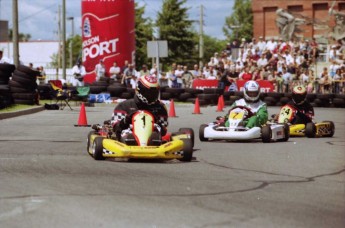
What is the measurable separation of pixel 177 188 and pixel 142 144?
9.20ft

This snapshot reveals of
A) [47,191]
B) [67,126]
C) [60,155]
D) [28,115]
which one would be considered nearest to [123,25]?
[28,115]

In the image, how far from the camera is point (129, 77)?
109 ft

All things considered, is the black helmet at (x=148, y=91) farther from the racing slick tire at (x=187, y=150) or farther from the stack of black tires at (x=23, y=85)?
the stack of black tires at (x=23, y=85)

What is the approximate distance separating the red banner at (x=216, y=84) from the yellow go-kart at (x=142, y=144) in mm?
21342

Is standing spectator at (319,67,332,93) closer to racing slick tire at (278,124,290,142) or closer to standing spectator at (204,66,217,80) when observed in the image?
standing spectator at (204,66,217,80)

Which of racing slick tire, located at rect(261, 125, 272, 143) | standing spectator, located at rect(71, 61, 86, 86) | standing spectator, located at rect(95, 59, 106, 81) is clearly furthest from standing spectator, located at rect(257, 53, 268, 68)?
racing slick tire, located at rect(261, 125, 272, 143)

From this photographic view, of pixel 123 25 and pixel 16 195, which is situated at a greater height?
pixel 123 25

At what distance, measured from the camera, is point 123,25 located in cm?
3591

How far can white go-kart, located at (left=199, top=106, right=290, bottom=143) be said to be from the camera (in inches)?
576

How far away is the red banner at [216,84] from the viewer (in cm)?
3269

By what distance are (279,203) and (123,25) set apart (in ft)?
95.1

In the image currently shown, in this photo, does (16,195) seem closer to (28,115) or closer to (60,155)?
(60,155)

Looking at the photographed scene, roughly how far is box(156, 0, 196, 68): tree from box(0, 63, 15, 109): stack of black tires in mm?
47120

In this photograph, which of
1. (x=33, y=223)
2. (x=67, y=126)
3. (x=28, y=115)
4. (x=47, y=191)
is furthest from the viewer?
(x=28, y=115)
